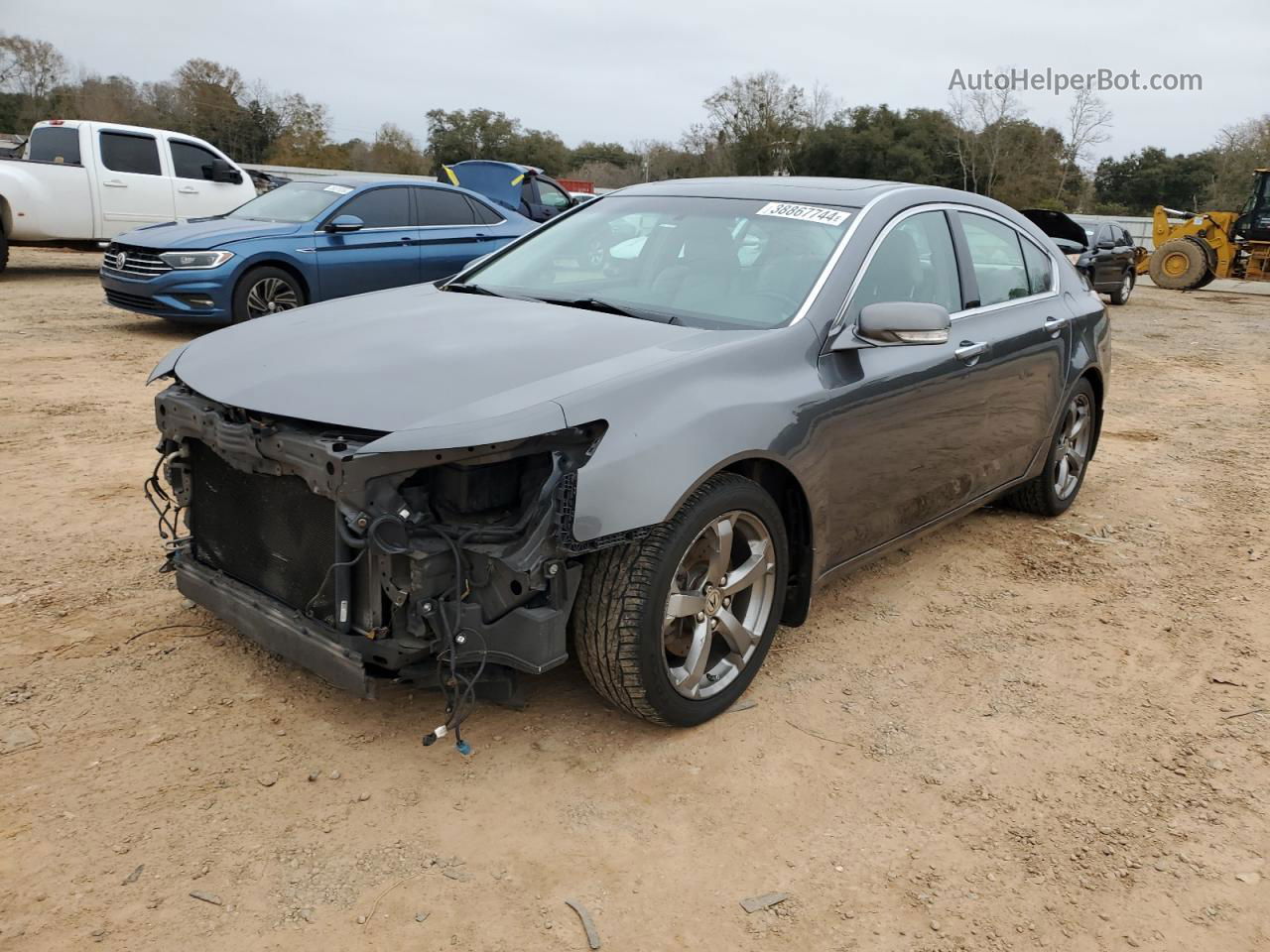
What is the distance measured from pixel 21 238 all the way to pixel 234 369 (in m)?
12.0

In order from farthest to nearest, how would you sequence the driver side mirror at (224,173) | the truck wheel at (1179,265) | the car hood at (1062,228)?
the truck wheel at (1179,265)
the car hood at (1062,228)
the driver side mirror at (224,173)

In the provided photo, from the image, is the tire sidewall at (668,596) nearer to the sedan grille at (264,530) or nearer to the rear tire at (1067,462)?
the sedan grille at (264,530)

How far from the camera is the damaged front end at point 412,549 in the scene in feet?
8.79

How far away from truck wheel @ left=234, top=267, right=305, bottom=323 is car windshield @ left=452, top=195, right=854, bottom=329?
5.41 m

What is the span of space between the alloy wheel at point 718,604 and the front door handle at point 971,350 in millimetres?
1393

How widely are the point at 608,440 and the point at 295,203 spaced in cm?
829

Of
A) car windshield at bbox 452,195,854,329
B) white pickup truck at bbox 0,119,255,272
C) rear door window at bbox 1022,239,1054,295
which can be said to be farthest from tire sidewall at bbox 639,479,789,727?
white pickup truck at bbox 0,119,255,272

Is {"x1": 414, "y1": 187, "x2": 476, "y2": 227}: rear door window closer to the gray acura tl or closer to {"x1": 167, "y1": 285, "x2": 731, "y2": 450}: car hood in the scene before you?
the gray acura tl

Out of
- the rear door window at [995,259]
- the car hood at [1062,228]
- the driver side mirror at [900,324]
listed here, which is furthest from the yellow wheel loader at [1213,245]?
the driver side mirror at [900,324]

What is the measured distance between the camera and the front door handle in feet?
13.5

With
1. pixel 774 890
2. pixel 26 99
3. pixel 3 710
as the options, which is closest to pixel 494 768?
pixel 774 890

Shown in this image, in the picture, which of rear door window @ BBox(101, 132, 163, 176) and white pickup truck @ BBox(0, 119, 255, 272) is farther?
rear door window @ BBox(101, 132, 163, 176)

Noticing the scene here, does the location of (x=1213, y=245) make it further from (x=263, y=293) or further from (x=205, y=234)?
(x=205, y=234)

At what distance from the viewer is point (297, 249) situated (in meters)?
9.27
